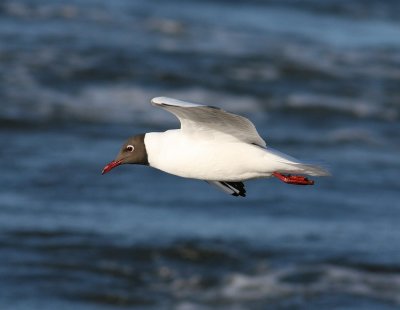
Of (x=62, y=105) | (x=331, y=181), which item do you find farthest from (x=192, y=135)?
(x=62, y=105)

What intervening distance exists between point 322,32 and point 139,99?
7.72 m

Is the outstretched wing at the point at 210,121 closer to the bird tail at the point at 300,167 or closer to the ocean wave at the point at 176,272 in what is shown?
the bird tail at the point at 300,167

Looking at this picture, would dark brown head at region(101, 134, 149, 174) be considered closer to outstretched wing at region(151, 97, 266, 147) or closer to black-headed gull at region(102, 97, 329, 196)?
black-headed gull at region(102, 97, 329, 196)


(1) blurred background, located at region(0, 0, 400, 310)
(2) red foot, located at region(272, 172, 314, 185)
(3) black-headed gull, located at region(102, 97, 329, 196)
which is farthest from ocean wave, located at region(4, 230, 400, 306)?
(3) black-headed gull, located at region(102, 97, 329, 196)

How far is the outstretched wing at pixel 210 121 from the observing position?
23.4ft

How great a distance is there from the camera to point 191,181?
17.1m

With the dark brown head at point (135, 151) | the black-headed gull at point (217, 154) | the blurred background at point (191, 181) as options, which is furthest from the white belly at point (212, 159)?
the blurred background at point (191, 181)

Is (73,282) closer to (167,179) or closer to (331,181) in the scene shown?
(167,179)

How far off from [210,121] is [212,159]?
1.07 ft

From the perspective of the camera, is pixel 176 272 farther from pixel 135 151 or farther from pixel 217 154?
pixel 217 154

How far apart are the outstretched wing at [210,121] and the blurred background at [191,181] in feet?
19.7

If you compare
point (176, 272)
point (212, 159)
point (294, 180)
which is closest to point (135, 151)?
point (212, 159)

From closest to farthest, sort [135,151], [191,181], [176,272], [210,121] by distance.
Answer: [210,121]
[135,151]
[176,272]
[191,181]

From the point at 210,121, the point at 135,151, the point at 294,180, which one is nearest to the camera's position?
the point at 210,121
